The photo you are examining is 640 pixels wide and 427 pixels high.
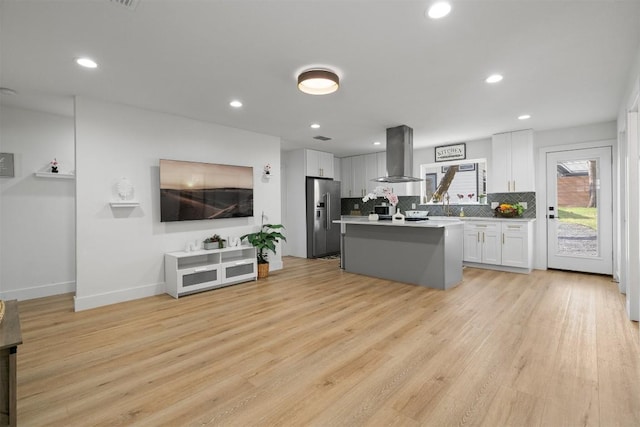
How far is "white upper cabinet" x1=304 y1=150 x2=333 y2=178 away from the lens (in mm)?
6844

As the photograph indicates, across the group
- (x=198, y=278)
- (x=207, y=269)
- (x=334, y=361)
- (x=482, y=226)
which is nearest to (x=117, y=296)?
(x=198, y=278)

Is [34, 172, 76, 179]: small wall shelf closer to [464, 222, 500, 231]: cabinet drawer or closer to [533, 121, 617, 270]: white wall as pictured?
[464, 222, 500, 231]: cabinet drawer

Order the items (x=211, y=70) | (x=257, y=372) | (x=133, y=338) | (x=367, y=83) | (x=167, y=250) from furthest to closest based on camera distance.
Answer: (x=167, y=250), (x=367, y=83), (x=211, y=70), (x=133, y=338), (x=257, y=372)

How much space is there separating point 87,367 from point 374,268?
375 centimetres

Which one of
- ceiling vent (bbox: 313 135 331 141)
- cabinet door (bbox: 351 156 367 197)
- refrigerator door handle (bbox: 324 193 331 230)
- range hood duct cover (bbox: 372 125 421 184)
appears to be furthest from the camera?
cabinet door (bbox: 351 156 367 197)

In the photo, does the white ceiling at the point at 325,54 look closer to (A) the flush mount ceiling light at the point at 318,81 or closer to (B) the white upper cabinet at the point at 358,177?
(A) the flush mount ceiling light at the point at 318,81

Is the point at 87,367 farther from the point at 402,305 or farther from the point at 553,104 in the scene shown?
the point at 553,104

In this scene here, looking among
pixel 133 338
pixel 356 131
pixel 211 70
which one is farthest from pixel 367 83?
pixel 133 338

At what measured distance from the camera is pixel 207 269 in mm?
4156

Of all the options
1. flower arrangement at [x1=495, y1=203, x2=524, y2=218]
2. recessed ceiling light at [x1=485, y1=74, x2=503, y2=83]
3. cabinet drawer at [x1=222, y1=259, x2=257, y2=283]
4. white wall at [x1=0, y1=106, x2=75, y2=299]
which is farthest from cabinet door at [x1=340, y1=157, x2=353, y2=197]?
white wall at [x1=0, y1=106, x2=75, y2=299]

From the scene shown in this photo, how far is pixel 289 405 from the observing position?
1760 mm

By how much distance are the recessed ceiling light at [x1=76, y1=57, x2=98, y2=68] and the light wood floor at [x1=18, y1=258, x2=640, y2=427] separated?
2503mm

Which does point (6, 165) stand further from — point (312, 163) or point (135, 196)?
point (312, 163)

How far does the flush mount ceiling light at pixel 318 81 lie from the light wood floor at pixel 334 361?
2332mm
